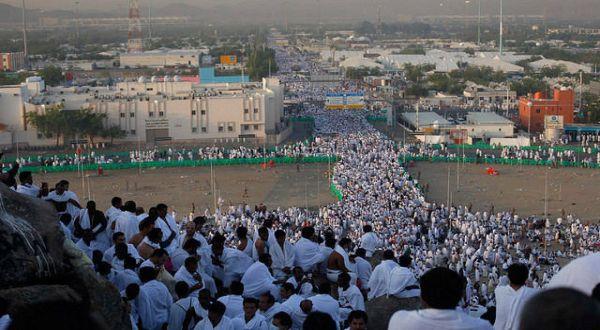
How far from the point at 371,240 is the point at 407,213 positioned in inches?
362

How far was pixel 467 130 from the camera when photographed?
29.8 m

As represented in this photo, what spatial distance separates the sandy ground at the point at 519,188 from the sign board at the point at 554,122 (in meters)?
5.45

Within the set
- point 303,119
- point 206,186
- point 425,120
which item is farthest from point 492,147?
point 206,186

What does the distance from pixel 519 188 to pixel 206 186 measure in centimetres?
835

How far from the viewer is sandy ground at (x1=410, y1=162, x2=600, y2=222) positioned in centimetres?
1905

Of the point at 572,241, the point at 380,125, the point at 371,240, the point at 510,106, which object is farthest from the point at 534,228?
the point at 510,106

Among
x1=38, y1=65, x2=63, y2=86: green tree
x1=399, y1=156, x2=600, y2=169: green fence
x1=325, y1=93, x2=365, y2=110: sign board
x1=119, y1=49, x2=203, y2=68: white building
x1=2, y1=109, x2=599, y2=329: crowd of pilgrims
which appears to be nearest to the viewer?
x1=2, y1=109, x2=599, y2=329: crowd of pilgrims

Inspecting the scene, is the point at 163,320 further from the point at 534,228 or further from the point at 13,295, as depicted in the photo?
the point at 534,228

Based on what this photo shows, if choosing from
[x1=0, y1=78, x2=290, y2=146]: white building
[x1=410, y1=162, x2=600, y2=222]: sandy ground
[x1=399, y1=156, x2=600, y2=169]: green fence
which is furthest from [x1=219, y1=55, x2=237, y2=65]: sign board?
[x1=410, y1=162, x2=600, y2=222]: sandy ground

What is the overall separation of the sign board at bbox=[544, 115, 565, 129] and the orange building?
147 cm

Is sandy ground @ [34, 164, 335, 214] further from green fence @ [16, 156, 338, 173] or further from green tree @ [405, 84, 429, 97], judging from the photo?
green tree @ [405, 84, 429, 97]

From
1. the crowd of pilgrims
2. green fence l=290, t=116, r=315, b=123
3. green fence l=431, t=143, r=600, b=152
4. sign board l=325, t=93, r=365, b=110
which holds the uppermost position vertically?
the crowd of pilgrims

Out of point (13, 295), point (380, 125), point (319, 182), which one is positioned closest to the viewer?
point (13, 295)

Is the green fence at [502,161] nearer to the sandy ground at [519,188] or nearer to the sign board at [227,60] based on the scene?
the sandy ground at [519,188]
